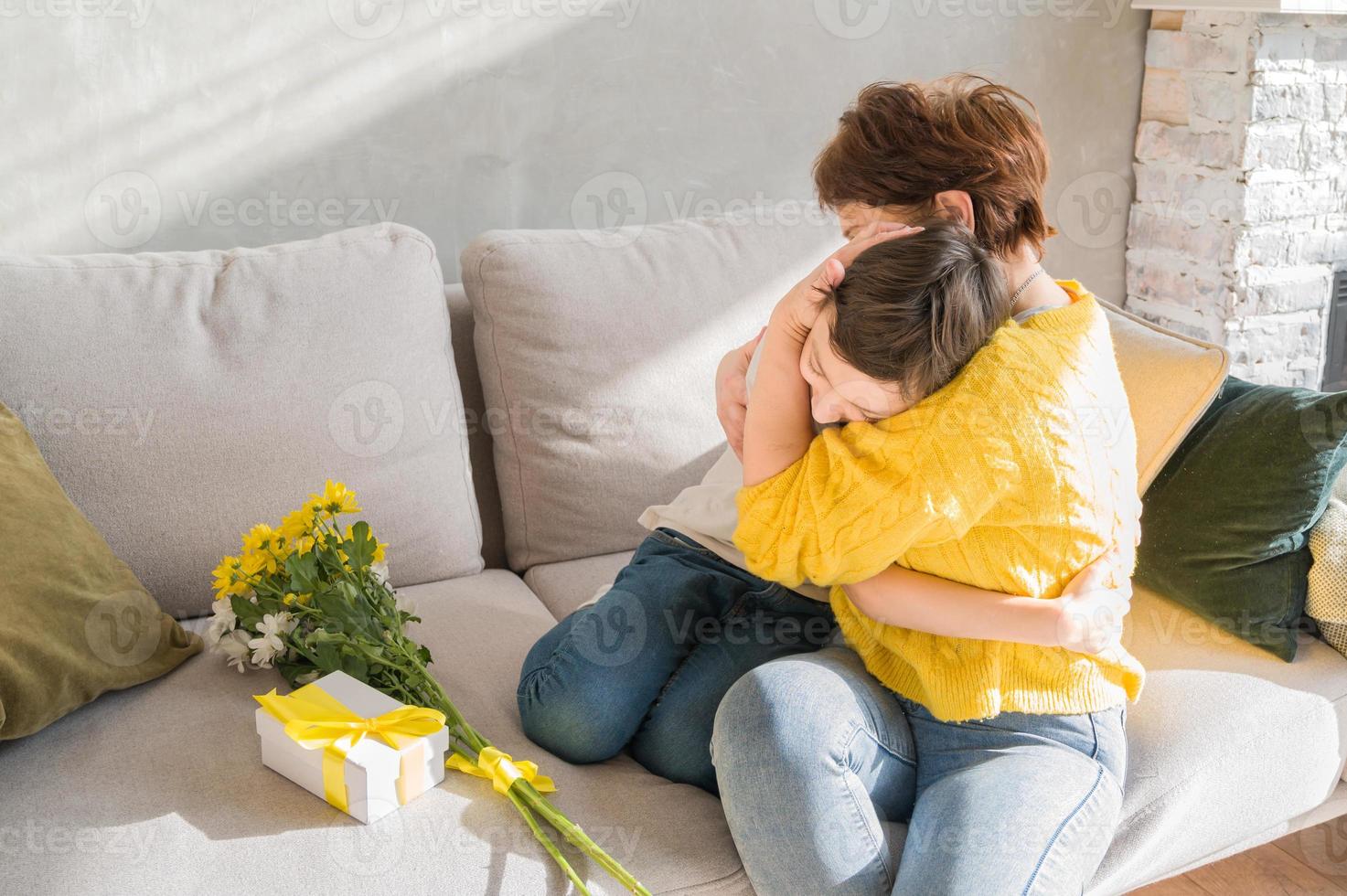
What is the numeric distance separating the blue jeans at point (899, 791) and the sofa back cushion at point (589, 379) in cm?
65

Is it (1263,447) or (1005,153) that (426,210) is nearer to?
(1005,153)

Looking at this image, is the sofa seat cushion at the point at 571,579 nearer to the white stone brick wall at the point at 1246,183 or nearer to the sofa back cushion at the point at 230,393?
the sofa back cushion at the point at 230,393

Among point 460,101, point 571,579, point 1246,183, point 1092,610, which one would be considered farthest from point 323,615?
point 1246,183

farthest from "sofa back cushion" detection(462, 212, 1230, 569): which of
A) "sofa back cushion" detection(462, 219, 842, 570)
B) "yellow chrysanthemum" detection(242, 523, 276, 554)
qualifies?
"yellow chrysanthemum" detection(242, 523, 276, 554)

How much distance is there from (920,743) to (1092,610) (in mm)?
241

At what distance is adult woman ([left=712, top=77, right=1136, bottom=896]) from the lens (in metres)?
1.16

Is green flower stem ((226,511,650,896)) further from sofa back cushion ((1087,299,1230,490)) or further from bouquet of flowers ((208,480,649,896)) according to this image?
sofa back cushion ((1087,299,1230,490))

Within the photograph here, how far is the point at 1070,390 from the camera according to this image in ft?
4.06

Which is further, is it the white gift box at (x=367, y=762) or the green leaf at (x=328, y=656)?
the green leaf at (x=328, y=656)

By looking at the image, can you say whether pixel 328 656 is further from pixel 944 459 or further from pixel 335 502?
pixel 944 459

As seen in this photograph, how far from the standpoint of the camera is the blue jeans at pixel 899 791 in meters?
1.14

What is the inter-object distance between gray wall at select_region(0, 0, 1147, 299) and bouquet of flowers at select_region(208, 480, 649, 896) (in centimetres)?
77

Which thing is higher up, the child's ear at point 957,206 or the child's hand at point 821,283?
the child's ear at point 957,206

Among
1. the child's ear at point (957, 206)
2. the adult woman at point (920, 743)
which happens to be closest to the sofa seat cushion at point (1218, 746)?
the adult woman at point (920, 743)
